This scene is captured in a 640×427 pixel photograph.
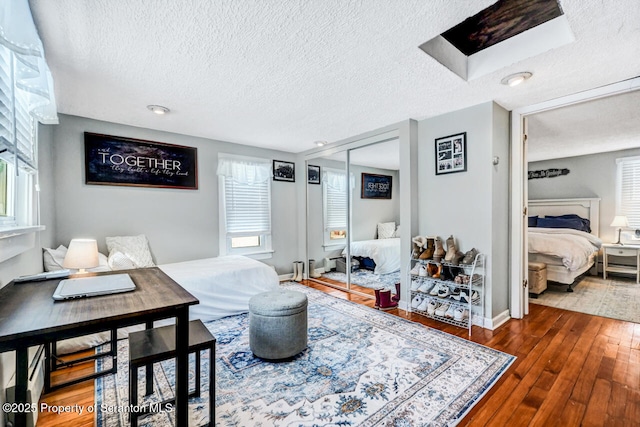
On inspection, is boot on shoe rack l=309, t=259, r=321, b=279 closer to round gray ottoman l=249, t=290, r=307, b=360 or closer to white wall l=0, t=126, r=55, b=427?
round gray ottoman l=249, t=290, r=307, b=360

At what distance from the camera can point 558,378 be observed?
78.5 inches

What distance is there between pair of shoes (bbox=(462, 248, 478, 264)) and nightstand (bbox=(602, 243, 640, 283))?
138 inches

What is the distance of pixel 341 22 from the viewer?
1.64 meters

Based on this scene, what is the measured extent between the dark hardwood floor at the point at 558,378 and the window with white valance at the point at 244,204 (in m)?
2.44

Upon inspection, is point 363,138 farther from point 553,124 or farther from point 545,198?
point 545,198

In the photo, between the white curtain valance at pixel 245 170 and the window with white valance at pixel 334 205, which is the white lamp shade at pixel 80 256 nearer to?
the white curtain valance at pixel 245 170

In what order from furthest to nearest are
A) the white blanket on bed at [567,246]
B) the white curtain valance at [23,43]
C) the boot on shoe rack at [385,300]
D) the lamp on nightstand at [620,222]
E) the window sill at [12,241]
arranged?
the lamp on nightstand at [620,222] < the white blanket on bed at [567,246] < the boot on shoe rack at [385,300] < the window sill at [12,241] < the white curtain valance at [23,43]

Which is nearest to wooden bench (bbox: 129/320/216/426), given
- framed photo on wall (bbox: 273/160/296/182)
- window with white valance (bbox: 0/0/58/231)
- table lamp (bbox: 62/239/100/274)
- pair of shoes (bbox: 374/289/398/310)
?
window with white valance (bbox: 0/0/58/231)

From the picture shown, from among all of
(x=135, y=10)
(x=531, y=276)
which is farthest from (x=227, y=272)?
(x=531, y=276)

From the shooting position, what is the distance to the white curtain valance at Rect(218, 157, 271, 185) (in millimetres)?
4226

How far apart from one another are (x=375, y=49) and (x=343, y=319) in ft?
8.27

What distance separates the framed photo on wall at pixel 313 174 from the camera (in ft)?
16.0

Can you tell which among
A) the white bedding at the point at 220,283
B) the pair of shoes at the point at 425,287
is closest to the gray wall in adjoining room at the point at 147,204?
the white bedding at the point at 220,283

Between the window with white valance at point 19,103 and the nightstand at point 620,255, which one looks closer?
the window with white valance at point 19,103
